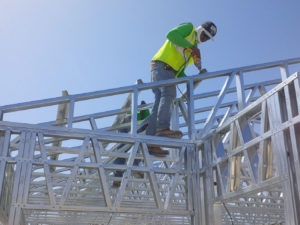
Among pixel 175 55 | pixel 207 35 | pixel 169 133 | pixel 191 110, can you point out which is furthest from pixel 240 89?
pixel 169 133

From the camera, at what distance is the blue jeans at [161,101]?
21.6ft

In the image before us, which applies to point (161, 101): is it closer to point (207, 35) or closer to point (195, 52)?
point (195, 52)

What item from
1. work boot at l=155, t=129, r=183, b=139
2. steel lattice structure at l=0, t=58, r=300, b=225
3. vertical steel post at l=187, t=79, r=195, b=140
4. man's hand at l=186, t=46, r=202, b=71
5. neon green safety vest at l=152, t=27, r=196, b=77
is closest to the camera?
steel lattice structure at l=0, t=58, r=300, b=225

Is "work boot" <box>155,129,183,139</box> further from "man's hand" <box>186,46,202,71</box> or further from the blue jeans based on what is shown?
"man's hand" <box>186,46,202,71</box>

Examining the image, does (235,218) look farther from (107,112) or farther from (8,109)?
(8,109)

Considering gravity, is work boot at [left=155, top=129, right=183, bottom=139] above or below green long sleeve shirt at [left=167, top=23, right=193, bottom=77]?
below

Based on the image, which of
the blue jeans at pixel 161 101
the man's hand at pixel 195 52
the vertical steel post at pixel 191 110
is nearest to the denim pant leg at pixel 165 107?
the blue jeans at pixel 161 101

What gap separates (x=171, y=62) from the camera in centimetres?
702

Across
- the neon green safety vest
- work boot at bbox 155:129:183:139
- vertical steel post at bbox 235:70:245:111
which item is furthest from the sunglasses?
work boot at bbox 155:129:183:139

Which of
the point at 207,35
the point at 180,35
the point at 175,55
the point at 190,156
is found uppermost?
the point at 207,35

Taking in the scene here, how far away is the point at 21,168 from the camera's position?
217 inches

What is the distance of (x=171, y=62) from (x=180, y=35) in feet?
1.81

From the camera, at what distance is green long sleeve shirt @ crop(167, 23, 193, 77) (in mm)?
6672

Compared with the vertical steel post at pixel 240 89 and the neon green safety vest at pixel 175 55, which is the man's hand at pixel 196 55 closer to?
the neon green safety vest at pixel 175 55
